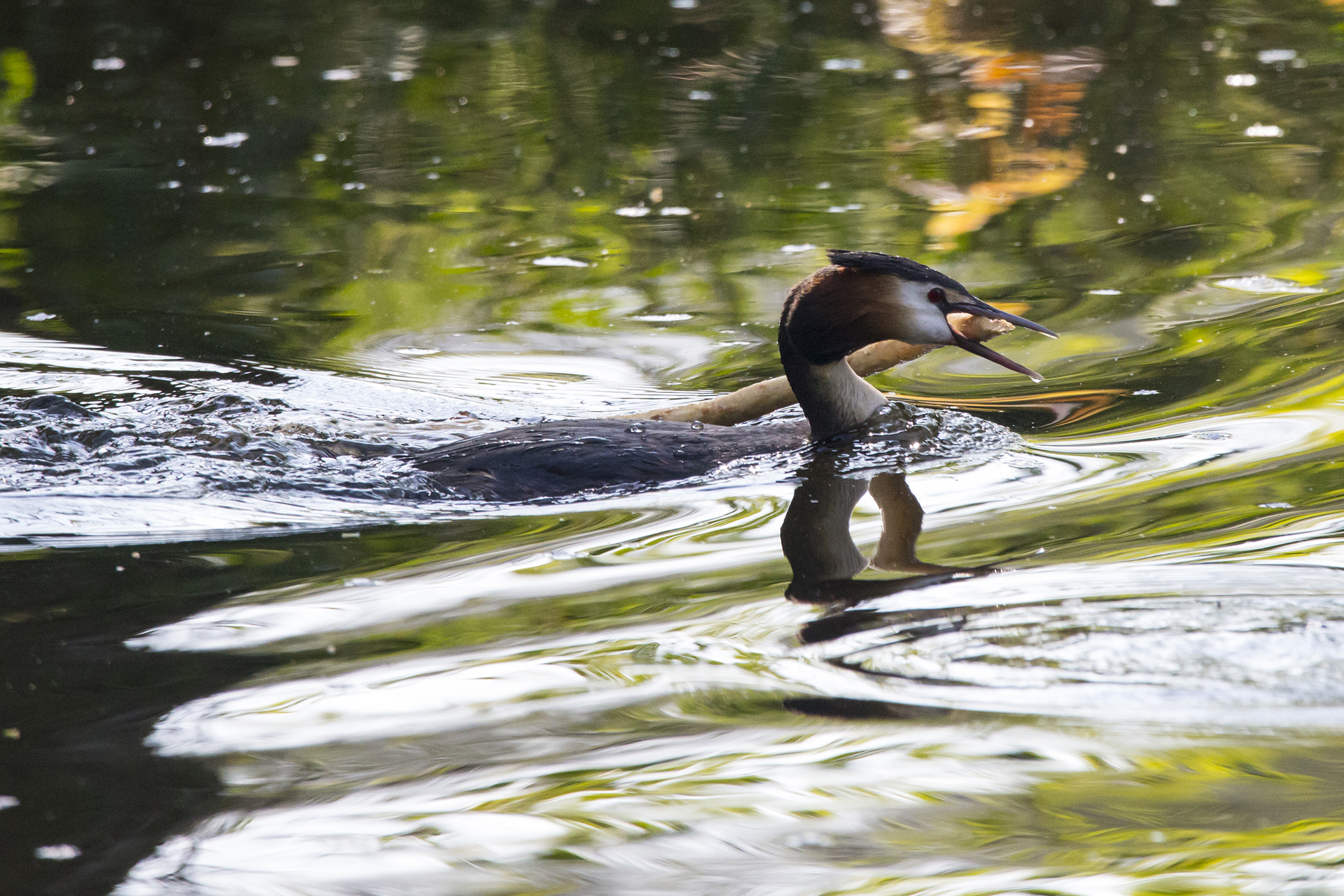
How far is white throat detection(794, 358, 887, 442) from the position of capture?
5.67m

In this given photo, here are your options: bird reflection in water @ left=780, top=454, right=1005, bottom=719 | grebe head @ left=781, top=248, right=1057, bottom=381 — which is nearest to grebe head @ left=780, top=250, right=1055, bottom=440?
grebe head @ left=781, top=248, right=1057, bottom=381

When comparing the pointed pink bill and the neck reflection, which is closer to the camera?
the neck reflection

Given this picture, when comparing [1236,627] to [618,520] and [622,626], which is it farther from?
[618,520]

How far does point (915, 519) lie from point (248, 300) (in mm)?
4853

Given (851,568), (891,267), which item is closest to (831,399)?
(891,267)

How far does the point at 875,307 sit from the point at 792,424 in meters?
0.69

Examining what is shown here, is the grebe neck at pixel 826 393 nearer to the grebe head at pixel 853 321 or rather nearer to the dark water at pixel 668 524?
the grebe head at pixel 853 321

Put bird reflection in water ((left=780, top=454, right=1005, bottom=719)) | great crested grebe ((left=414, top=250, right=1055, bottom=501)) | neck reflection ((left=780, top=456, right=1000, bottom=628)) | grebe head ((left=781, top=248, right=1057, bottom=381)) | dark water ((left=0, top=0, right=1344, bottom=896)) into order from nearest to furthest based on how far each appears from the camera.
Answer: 1. dark water ((left=0, top=0, right=1344, bottom=896))
2. bird reflection in water ((left=780, top=454, right=1005, bottom=719))
3. neck reflection ((left=780, top=456, right=1000, bottom=628))
4. great crested grebe ((left=414, top=250, right=1055, bottom=501))
5. grebe head ((left=781, top=248, right=1057, bottom=381))

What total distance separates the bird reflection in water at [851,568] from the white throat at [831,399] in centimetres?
25

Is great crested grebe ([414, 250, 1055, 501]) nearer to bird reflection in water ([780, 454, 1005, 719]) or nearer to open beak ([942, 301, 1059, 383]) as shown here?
open beak ([942, 301, 1059, 383])

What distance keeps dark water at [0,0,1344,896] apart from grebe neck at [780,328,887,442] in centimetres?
31

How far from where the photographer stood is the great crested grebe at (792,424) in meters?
5.12

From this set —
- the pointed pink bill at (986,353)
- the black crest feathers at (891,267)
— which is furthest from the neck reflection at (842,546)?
the black crest feathers at (891,267)

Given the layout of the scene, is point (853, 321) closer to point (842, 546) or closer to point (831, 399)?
point (831, 399)
